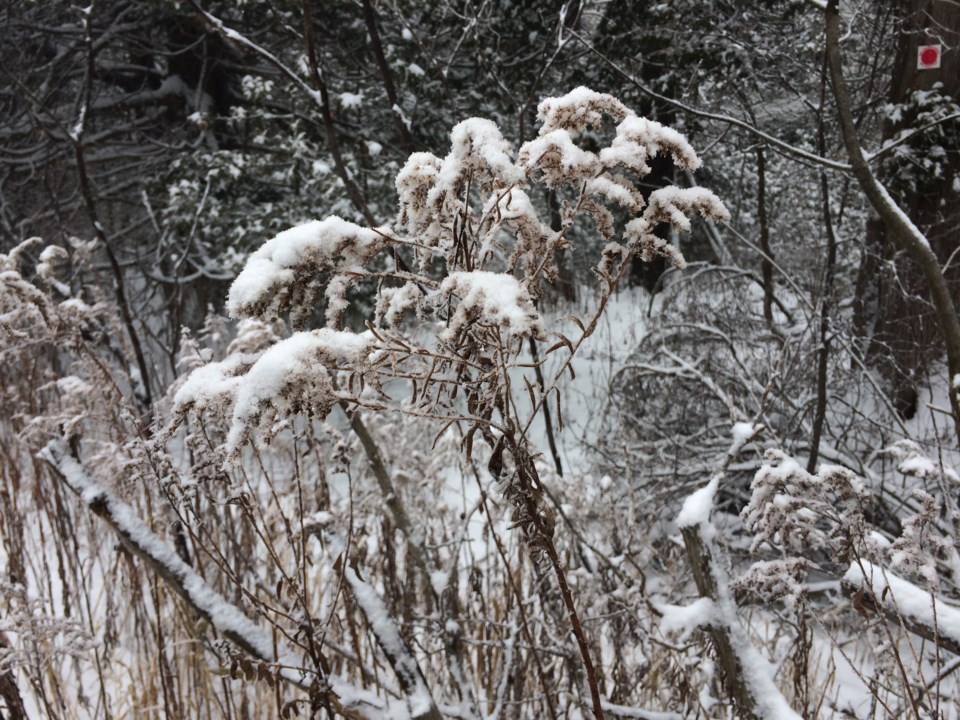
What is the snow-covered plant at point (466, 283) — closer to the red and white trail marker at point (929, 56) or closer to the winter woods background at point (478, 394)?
the winter woods background at point (478, 394)

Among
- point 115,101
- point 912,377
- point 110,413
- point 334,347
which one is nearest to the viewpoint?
point 334,347

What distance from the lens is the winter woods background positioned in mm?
892

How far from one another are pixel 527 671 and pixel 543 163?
66.1 inches

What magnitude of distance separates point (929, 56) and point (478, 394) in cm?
458

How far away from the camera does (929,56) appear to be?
398 cm

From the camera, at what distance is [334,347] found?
77cm

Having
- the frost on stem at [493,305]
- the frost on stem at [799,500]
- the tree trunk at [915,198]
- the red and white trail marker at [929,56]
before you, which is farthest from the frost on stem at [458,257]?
the red and white trail marker at [929,56]

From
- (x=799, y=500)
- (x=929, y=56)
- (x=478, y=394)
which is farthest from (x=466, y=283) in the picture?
(x=929, y=56)

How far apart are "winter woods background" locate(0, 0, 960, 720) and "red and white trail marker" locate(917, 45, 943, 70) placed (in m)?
0.21

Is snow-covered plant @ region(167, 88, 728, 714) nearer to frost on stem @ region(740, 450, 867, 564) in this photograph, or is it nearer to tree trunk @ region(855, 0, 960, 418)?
frost on stem @ region(740, 450, 867, 564)

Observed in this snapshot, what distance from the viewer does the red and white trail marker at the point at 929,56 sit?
3.94 m

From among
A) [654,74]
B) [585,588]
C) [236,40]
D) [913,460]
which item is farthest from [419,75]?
[913,460]

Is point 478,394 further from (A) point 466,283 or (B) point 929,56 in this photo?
Result: (B) point 929,56

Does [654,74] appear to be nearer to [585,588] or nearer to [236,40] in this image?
[236,40]
